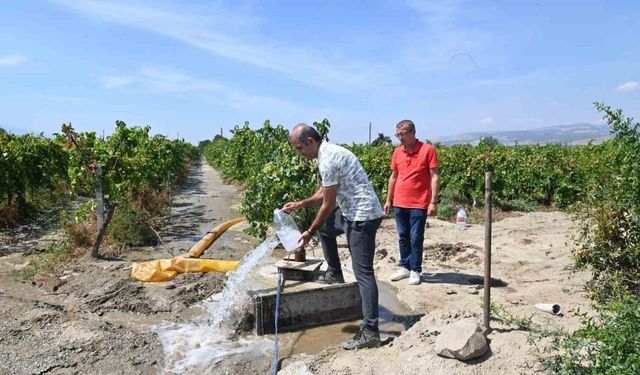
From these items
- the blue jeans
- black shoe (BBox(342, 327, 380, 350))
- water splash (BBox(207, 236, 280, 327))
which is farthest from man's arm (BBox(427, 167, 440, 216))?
water splash (BBox(207, 236, 280, 327))

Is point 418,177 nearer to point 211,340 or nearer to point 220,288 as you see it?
point 220,288

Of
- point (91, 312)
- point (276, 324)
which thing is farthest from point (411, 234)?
point (91, 312)

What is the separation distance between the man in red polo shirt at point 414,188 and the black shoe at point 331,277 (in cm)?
112

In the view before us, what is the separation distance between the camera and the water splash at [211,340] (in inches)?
166

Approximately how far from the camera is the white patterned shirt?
4.09 m

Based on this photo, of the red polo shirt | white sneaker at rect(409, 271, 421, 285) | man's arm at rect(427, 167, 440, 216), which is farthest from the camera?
white sneaker at rect(409, 271, 421, 285)

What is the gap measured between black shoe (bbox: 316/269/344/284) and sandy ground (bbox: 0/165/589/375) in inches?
35.8

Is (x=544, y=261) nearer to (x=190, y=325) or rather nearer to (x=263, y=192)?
(x=263, y=192)

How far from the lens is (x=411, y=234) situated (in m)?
5.78

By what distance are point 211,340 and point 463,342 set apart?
235 cm

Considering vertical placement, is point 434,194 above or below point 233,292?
above

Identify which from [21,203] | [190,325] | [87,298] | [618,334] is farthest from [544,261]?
[21,203]

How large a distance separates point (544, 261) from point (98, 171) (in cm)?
677

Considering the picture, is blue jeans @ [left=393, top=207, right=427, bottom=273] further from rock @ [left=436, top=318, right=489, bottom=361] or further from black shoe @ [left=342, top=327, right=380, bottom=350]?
rock @ [left=436, top=318, right=489, bottom=361]
